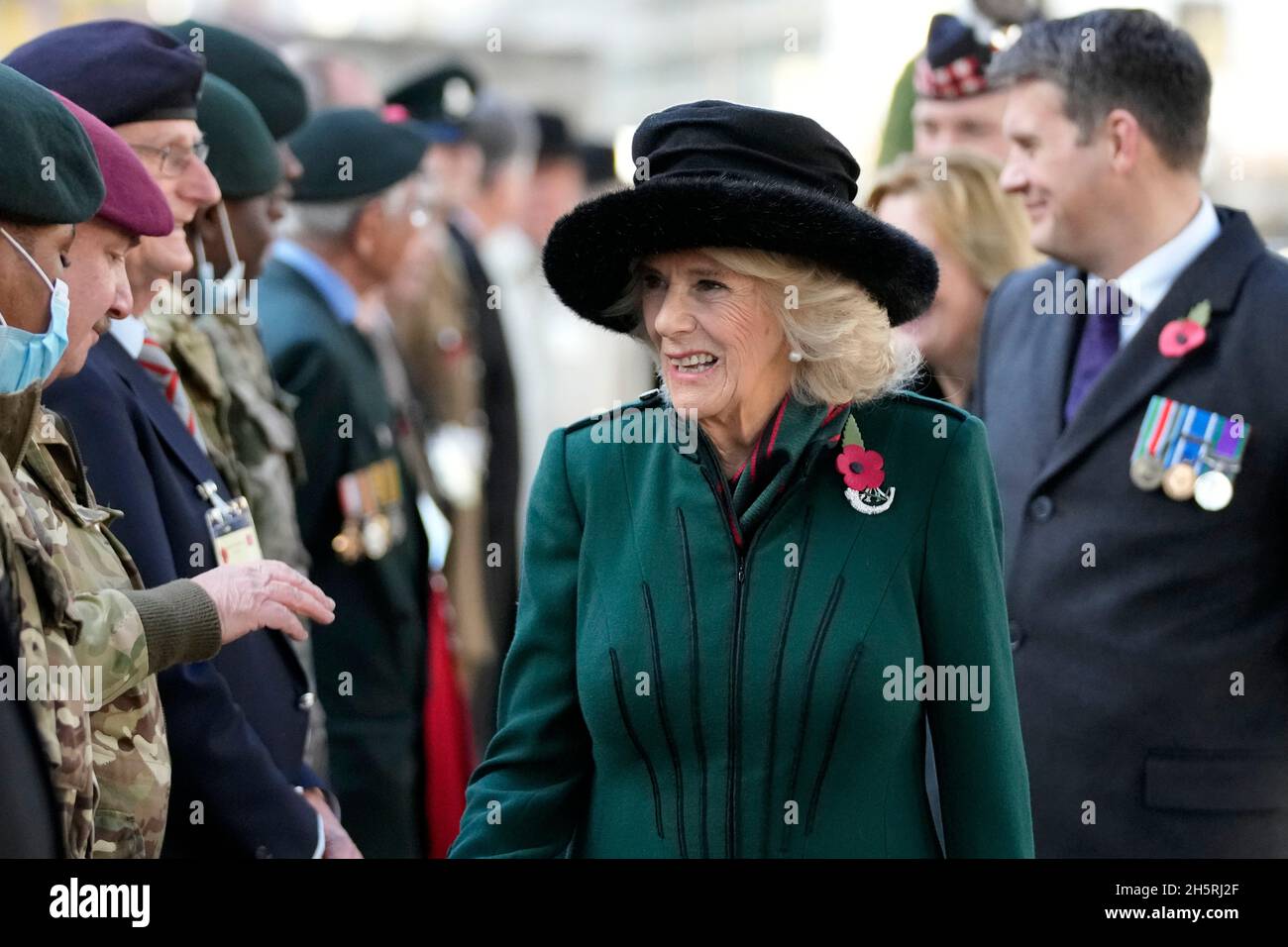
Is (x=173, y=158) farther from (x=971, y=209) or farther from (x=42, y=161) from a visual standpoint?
(x=971, y=209)

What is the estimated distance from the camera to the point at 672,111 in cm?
317

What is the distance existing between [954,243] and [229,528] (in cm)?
245

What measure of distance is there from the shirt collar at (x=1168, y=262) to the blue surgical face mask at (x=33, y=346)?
253 centimetres

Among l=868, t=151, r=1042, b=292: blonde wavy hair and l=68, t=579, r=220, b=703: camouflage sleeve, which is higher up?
l=868, t=151, r=1042, b=292: blonde wavy hair

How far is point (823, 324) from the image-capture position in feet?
10.4

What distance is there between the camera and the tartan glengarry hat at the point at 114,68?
12.4 feet

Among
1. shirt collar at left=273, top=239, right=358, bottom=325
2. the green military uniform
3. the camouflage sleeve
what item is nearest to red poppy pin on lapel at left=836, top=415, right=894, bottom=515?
the camouflage sleeve

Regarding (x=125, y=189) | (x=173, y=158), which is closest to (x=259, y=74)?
(x=173, y=158)

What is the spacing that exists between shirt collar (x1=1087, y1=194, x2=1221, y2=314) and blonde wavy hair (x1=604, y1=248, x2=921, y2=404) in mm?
1431

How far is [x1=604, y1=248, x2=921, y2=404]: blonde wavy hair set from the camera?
316cm

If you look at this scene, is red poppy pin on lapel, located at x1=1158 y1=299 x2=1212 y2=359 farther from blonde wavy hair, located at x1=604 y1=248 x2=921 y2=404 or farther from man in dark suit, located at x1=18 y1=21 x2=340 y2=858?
man in dark suit, located at x1=18 y1=21 x2=340 y2=858

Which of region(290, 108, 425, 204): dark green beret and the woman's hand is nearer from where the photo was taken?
the woman's hand

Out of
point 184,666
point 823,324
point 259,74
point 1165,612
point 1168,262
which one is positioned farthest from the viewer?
point 259,74

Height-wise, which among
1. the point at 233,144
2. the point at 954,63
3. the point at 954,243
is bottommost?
the point at 954,243
